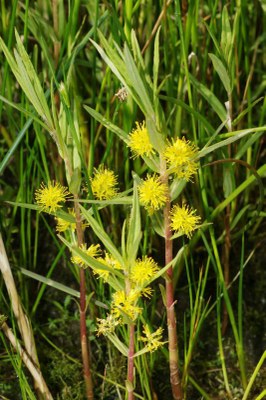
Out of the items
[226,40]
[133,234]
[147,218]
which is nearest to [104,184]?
[133,234]

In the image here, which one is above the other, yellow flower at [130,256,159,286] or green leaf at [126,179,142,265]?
green leaf at [126,179,142,265]

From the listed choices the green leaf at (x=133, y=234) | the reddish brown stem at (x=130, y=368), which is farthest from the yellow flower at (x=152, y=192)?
the reddish brown stem at (x=130, y=368)

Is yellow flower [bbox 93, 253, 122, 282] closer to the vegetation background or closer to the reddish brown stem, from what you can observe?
the reddish brown stem

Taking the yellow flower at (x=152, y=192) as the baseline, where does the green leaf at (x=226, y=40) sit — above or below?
above

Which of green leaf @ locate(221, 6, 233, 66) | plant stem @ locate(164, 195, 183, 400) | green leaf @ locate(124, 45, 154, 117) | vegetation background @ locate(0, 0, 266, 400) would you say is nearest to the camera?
green leaf @ locate(124, 45, 154, 117)

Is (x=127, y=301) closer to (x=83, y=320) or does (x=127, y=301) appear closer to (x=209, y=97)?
(x=83, y=320)

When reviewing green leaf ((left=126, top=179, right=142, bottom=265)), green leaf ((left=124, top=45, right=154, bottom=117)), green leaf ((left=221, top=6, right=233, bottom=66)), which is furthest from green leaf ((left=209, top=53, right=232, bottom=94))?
green leaf ((left=126, top=179, right=142, bottom=265))

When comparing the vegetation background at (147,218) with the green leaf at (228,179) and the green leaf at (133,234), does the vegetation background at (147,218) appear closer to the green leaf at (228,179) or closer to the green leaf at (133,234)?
the green leaf at (228,179)

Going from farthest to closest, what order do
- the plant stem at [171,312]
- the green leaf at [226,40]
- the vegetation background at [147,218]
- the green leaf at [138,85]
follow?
the vegetation background at [147,218] → the green leaf at [226,40] → the plant stem at [171,312] → the green leaf at [138,85]

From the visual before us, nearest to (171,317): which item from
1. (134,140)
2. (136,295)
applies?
(136,295)
